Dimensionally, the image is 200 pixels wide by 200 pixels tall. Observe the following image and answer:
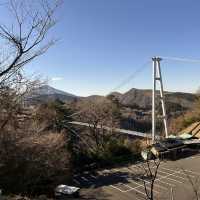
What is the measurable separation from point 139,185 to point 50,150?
13.6ft

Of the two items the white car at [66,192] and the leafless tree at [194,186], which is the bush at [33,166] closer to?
the white car at [66,192]

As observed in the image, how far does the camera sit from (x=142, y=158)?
1672 cm

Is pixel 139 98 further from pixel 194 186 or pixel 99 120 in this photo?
pixel 194 186

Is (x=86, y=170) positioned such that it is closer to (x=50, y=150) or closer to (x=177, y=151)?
(x=50, y=150)

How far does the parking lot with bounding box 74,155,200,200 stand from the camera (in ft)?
35.1

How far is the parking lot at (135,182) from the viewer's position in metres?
10.7

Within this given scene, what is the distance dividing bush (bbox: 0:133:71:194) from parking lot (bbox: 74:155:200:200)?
4.73 feet

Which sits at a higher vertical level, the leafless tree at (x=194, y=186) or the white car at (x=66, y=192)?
the leafless tree at (x=194, y=186)

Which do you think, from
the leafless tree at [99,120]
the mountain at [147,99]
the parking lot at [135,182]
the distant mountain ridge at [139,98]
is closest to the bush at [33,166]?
the parking lot at [135,182]

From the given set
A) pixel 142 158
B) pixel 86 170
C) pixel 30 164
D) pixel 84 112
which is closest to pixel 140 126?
pixel 84 112

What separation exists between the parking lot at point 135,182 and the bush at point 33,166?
144 cm

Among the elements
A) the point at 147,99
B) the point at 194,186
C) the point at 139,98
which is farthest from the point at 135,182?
the point at 139,98

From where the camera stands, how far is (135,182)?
12203 millimetres

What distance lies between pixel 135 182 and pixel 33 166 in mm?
4615
